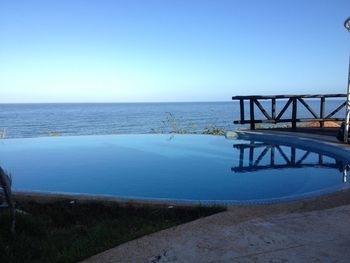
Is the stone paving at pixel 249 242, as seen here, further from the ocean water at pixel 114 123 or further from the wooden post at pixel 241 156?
the ocean water at pixel 114 123

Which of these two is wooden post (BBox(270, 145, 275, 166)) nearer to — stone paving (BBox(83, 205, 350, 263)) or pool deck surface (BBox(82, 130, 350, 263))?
pool deck surface (BBox(82, 130, 350, 263))

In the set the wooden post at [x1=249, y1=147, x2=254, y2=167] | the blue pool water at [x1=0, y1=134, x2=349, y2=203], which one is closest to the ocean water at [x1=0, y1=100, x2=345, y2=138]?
the blue pool water at [x1=0, y1=134, x2=349, y2=203]

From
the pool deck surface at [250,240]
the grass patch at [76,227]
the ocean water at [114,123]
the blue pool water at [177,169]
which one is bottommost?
the ocean water at [114,123]

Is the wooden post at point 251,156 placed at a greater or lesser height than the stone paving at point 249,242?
lesser

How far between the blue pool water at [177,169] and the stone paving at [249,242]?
137 cm

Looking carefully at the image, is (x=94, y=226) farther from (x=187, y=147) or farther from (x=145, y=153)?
(x=187, y=147)

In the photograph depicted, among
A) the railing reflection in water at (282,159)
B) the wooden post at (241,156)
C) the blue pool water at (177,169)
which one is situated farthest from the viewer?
the wooden post at (241,156)

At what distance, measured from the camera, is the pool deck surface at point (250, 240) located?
3305mm

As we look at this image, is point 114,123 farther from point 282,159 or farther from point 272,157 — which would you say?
point 282,159

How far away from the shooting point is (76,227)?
4648mm

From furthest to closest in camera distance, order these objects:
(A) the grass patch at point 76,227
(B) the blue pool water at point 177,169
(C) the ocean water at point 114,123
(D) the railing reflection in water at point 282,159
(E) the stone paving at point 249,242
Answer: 1. (C) the ocean water at point 114,123
2. (D) the railing reflection in water at point 282,159
3. (B) the blue pool water at point 177,169
4. (A) the grass patch at point 76,227
5. (E) the stone paving at point 249,242

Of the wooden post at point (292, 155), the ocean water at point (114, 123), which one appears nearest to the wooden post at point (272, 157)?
the wooden post at point (292, 155)

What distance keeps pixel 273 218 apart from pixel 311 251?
1002 millimetres

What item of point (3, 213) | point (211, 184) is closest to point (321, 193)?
point (211, 184)
